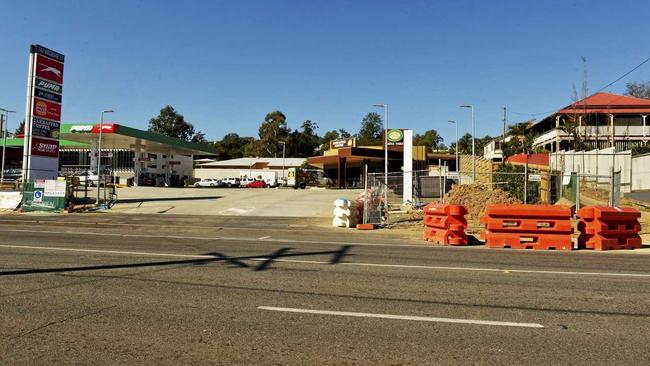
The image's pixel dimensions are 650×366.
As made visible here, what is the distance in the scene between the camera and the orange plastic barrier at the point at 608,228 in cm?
1340

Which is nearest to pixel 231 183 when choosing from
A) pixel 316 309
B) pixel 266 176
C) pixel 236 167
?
pixel 266 176

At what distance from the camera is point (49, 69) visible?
32.2 meters

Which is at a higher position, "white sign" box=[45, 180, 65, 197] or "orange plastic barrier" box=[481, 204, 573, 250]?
"white sign" box=[45, 180, 65, 197]

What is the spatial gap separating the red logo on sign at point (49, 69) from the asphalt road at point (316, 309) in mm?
24206

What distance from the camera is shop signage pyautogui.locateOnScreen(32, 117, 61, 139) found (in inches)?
1223

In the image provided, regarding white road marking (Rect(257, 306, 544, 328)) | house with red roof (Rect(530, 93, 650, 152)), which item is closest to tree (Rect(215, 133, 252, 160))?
house with red roof (Rect(530, 93, 650, 152))

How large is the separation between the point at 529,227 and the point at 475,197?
1282 cm

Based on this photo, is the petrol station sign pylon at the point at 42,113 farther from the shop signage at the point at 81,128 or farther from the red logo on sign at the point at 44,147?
the shop signage at the point at 81,128

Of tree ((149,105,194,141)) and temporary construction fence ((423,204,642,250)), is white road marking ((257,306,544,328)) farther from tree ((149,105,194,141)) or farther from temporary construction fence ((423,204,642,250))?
tree ((149,105,194,141))

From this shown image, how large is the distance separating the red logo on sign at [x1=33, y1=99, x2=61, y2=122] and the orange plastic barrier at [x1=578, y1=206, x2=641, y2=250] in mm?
30295

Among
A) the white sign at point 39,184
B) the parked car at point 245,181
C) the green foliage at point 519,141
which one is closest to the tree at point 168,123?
the parked car at point 245,181

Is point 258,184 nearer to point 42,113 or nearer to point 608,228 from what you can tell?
point 42,113

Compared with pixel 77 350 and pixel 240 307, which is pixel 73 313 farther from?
pixel 240 307

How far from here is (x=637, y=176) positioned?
34.0 metres
